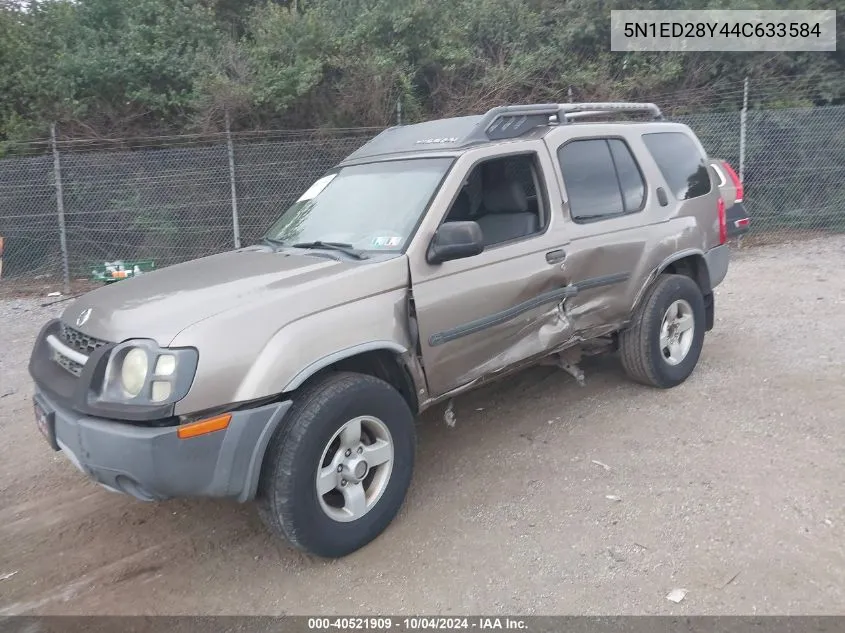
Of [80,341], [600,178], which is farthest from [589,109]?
[80,341]

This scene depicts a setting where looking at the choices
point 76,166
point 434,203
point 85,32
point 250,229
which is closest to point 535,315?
point 434,203

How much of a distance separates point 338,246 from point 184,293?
0.92 m

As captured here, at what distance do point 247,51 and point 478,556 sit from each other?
10536mm

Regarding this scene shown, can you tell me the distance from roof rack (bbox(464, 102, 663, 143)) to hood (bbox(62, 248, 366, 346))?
1.37 metres

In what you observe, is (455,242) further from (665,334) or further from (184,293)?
(665,334)

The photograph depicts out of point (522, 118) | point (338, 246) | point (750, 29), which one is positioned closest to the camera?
point (338, 246)

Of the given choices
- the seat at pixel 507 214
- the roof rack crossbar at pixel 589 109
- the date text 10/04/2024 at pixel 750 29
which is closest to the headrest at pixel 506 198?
the seat at pixel 507 214

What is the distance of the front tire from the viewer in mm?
2979

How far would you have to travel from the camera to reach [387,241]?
11.9 feet

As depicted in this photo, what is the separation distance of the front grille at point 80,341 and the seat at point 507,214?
2186 mm

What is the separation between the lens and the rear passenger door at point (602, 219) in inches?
170

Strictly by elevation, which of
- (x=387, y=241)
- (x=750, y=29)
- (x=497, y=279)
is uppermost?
(x=750, y=29)

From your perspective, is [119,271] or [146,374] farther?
[119,271]

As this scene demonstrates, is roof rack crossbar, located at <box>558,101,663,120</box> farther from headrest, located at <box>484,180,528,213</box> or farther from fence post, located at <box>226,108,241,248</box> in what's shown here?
fence post, located at <box>226,108,241,248</box>
